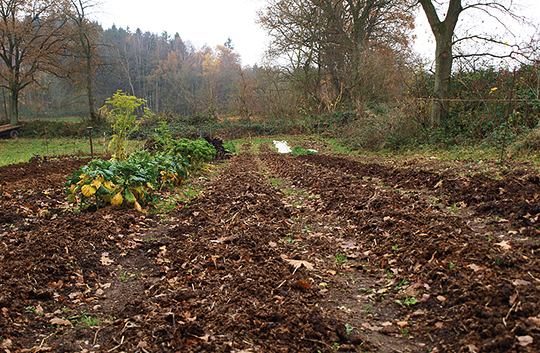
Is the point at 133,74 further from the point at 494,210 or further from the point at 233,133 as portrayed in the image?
the point at 494,210

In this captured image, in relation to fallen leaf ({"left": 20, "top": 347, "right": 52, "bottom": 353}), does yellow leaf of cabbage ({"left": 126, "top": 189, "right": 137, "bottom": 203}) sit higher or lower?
higher

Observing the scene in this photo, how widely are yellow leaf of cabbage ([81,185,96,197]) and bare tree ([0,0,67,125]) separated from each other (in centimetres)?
2659

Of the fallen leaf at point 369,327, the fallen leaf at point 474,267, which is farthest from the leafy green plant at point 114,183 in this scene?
the fallen leaf at point 474,267

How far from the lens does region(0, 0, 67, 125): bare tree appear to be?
25.1 m

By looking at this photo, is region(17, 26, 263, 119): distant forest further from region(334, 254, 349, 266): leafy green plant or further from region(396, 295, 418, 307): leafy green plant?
region(396, 295, 418, 307): leafy green plant

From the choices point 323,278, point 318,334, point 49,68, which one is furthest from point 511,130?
point 49,68

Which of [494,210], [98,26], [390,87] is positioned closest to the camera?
[494,210]

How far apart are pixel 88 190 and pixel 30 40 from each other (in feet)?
93.9

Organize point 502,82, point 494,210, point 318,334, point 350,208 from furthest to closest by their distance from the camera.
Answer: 1. point 502,82
2. point 350,208
3. point 494,210
4. point 318,334

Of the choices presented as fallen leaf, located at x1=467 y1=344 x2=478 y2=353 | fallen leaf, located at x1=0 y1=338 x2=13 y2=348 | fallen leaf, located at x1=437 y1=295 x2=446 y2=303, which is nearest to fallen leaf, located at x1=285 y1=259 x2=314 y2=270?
fallen leaf, located at x1=437 y1=295 x2=446 y2=303

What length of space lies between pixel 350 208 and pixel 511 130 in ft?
23.4

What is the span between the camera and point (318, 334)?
220 centimetres

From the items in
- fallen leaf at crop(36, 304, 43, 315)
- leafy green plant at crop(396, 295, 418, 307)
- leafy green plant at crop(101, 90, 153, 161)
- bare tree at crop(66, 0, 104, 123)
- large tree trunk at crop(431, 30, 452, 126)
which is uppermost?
bare tree at crop(66, 0, 104, 123)

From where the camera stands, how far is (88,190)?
468cm
